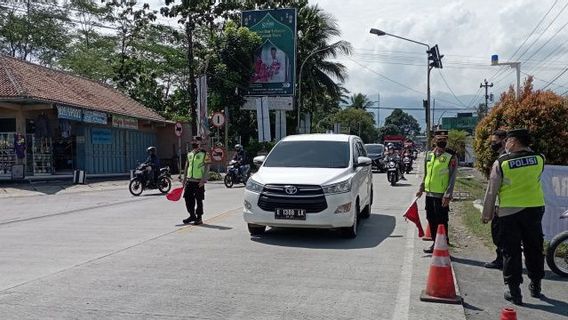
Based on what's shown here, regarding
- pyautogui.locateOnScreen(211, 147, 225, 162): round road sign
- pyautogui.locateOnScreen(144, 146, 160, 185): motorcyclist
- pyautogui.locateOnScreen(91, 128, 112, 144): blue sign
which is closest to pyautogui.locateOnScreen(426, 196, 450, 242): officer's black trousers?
pyautogui.locateOnScreen(144, 146, 160, 185): motorcyclist

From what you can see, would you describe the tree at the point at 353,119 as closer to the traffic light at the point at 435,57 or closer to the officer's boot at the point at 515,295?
the traffic light at the point at 435,57

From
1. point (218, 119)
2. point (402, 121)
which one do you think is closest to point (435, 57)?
point (218, 119)

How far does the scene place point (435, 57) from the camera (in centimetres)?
3070

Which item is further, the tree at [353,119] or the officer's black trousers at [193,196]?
the tree at [353,119]

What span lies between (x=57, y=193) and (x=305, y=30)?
28.0 meters

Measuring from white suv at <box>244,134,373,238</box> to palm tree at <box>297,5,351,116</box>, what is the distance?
32922mm

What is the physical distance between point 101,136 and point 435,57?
1754 centimetres

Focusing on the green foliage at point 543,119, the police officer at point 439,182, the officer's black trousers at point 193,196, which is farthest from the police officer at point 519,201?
the green foliage at point 543,119

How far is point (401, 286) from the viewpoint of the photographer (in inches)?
268

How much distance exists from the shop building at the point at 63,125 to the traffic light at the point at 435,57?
1541cm

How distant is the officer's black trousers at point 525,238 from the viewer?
6348 mm

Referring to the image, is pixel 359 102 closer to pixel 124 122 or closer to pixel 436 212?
pixel 124 122

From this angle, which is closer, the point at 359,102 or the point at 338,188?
the point at 338,188

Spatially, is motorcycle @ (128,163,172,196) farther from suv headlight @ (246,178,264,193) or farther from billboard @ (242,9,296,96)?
billboard @ (242,9,296,96)
